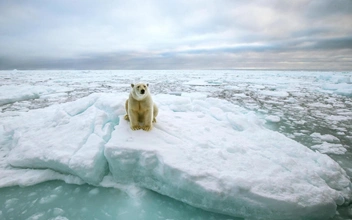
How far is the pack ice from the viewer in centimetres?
224

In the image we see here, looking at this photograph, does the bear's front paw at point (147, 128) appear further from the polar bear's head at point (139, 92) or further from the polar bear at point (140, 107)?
the polar bear's head at point (139, 92)

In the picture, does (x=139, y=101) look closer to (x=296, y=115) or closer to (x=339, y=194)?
(x=339, y=194)

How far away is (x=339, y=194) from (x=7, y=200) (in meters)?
4.28

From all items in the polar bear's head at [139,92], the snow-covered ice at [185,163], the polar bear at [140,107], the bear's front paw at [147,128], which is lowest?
the snow-covered ice at [185,163]

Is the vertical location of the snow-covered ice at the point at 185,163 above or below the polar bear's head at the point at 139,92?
below

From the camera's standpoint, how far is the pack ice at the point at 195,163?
2240 millimetres

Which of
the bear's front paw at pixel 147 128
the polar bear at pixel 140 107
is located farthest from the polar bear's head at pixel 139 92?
the bear's front paw at pixel 147 128

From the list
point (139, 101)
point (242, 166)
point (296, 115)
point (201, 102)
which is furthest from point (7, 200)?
point (296, 115)

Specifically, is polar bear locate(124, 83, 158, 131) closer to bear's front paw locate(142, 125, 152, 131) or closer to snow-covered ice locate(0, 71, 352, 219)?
bear's front paw locate(142, 125, 152, 131)

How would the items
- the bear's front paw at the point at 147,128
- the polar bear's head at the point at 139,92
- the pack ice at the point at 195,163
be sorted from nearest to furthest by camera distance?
the pack ice at the point at 195,163, the polar bear's head at the point at 139,92, the bear's front paw at the point at 147,128

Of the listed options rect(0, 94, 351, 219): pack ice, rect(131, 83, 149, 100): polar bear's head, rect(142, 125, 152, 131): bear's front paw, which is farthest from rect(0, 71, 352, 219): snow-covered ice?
rect(131, 83, 149, 100): polar bear's head

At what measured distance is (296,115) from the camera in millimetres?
6758

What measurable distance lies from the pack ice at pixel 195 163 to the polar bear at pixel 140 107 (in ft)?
0.51

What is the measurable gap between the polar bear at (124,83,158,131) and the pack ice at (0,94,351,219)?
0.16 meters
